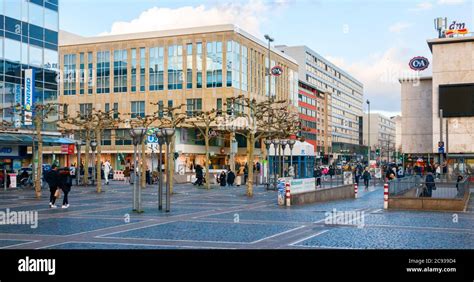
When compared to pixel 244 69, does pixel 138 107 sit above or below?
below

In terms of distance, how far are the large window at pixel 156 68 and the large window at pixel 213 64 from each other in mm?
6474

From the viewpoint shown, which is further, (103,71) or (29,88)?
(103,71)

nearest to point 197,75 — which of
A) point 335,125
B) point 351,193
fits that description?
point 351,193

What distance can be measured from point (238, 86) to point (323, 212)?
5124cm

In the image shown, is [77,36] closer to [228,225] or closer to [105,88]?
[105,88]

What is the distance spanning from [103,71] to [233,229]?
6600 centimetres

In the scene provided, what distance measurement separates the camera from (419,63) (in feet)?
213

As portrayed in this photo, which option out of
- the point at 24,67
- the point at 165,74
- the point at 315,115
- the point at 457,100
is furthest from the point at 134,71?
the point at 315,115

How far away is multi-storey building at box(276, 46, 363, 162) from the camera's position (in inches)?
5128

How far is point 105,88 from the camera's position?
79812mm

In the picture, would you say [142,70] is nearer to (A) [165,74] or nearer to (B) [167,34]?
(A) [165,74]

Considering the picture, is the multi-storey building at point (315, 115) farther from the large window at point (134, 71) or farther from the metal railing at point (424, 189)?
the metal railing at point (424, 189)

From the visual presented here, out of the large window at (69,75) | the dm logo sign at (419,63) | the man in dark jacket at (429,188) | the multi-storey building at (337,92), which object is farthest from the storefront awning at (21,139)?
the multi-storey building at (337,92)

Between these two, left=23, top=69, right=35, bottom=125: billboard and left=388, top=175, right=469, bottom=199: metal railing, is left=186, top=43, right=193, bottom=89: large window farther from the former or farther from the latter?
left=388, top=175, right=469, bottom=199: metal railing
